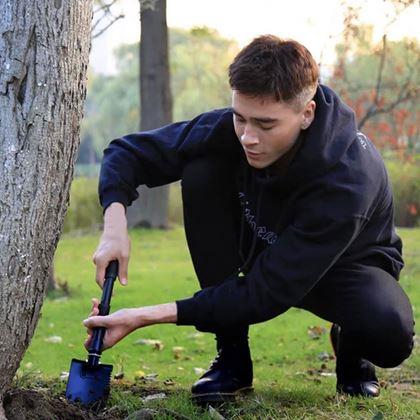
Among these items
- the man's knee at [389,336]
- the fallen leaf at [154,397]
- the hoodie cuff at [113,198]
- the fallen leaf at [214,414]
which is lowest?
the fallen leaf at [154,397]

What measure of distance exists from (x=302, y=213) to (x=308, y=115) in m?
0.33

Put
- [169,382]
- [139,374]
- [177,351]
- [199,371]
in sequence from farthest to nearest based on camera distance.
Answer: [177,351] → [199,371] → [139,374] → [169,382]

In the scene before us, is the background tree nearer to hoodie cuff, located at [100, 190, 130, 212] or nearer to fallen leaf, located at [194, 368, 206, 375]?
fallen leaf, located at [194, 368, 206, 375]

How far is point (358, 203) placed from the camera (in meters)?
2.95

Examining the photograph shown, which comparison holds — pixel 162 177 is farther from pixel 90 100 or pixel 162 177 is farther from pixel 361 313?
pixel 90 100

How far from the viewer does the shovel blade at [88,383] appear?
9.95ft

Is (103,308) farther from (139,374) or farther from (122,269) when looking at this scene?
(139,374)

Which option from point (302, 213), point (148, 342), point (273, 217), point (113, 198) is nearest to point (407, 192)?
point (148, 342)

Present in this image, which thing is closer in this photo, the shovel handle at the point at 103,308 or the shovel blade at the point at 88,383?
the shovel handle at the point at 103,308

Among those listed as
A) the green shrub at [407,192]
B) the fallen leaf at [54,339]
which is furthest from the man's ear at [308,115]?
the green shrub at [407,192]

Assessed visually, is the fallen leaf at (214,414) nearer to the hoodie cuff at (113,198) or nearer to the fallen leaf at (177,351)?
the hoodie cuff at (113,198)

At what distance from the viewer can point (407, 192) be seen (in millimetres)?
17047

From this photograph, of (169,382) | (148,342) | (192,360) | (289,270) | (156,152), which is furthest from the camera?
(148,342)

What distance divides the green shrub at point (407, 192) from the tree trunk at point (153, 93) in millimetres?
4839
